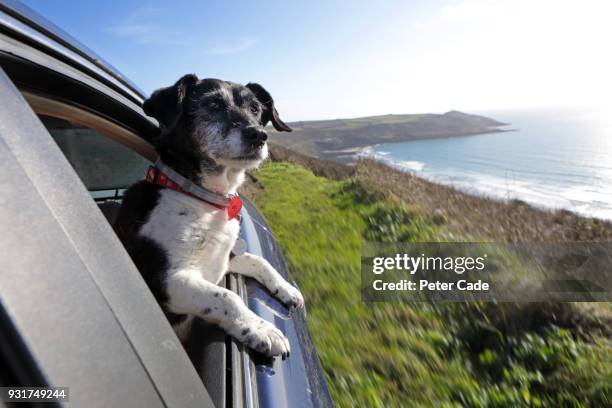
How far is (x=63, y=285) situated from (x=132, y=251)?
4.86ft

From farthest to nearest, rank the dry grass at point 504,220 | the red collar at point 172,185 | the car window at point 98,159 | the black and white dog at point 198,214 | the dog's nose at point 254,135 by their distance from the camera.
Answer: the dry grass at point 504,220, the car window at point 98,159, the dog's nose at point 254,135, the red collar at point 172,185, the black and white dog at point 198,214

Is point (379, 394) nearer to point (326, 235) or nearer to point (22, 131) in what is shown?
point (22, 131)

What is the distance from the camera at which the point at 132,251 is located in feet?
6.98

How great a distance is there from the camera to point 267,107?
3539mm

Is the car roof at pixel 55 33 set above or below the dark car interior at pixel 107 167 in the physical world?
above

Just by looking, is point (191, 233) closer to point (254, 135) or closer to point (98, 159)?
point (254, 135)

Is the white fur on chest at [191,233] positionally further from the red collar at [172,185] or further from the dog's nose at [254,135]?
the dog's nose at [254,135]

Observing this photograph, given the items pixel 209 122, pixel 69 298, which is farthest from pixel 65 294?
pixel 209 122

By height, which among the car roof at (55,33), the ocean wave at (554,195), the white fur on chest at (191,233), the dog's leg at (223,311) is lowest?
the ocean wave at (554,195)

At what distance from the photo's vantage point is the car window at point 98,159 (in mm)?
3094

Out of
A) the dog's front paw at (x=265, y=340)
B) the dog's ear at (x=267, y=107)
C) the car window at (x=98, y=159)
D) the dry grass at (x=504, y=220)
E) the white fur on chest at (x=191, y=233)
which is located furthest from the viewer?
the dry grass at (x=504, y=220)

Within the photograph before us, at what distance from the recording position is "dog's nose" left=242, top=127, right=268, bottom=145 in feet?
9.19

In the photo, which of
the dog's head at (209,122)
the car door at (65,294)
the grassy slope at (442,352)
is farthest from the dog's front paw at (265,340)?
the grassy slope at (442,352)

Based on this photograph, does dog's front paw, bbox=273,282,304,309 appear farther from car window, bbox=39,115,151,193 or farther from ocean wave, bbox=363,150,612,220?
ocean wave, bbox=363,150,612,220
